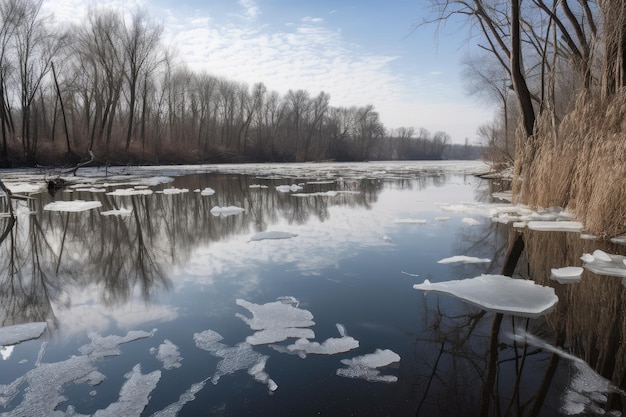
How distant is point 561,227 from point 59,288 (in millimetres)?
6235

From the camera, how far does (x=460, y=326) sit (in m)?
2.54

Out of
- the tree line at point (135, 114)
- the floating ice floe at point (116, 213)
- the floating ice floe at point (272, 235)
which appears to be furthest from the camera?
the tree line at point (135, 114)

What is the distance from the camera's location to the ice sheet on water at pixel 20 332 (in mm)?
2438

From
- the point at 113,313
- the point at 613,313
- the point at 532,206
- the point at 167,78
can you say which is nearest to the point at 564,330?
the point at 613,313

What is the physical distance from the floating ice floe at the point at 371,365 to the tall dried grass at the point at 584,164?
158 inches

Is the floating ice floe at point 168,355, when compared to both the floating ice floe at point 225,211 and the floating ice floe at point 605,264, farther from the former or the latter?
the floating ice floe at point 225,211

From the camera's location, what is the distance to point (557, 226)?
562 centimetres

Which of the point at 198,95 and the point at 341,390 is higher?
the point at 198,95

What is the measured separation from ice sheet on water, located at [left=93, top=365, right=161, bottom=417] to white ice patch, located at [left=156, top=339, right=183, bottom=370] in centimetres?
10

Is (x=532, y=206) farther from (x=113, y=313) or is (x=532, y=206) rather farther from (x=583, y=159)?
(x=113, y=313)

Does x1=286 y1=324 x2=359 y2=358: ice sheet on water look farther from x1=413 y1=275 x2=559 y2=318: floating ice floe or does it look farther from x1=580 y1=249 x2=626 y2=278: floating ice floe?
x1=580 y1=249 x2=626 y2=278: floating ice floe

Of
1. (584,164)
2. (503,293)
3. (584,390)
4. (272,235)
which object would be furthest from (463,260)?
(584,164)

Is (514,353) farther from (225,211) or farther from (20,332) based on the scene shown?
(225,211)

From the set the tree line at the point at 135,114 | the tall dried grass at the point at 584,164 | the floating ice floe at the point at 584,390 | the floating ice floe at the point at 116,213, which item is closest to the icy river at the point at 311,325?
the floating ice floe at the point at 584,390
